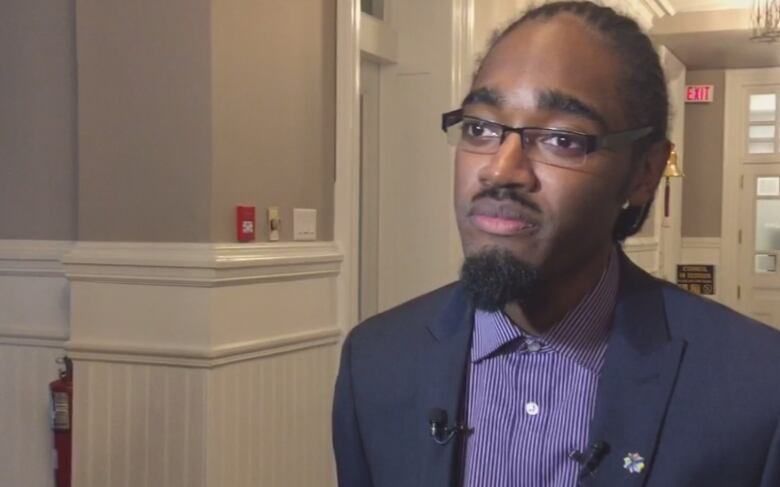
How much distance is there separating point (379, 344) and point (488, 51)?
1.21ft

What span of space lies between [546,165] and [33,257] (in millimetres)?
2257

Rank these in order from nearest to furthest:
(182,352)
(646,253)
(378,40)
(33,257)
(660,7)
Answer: (182,352)
(33,257)
(378,40)
(660,7)
(646,253)

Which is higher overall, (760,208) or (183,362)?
(760,208)

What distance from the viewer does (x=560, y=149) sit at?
36.5 inches

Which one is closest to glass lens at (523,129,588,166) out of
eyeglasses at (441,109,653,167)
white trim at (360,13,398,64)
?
eyeglasses at (441,109,653,167)

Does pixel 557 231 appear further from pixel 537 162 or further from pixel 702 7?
pixel 702 7

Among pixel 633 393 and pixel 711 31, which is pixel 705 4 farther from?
pixel 633 393

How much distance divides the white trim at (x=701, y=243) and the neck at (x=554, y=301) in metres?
7.93

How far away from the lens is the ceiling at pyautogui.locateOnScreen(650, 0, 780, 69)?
278 inches

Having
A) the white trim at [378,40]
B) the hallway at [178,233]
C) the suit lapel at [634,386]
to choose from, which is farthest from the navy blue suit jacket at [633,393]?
the white trim at [378,40]

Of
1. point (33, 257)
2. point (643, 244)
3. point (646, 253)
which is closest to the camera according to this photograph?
point (33, 257)

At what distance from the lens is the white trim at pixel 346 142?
9.82 feet

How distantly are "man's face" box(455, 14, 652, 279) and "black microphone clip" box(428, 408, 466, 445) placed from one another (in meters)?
0.18

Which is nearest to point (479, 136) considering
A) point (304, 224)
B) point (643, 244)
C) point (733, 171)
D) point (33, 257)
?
Result: point (304, 224)
